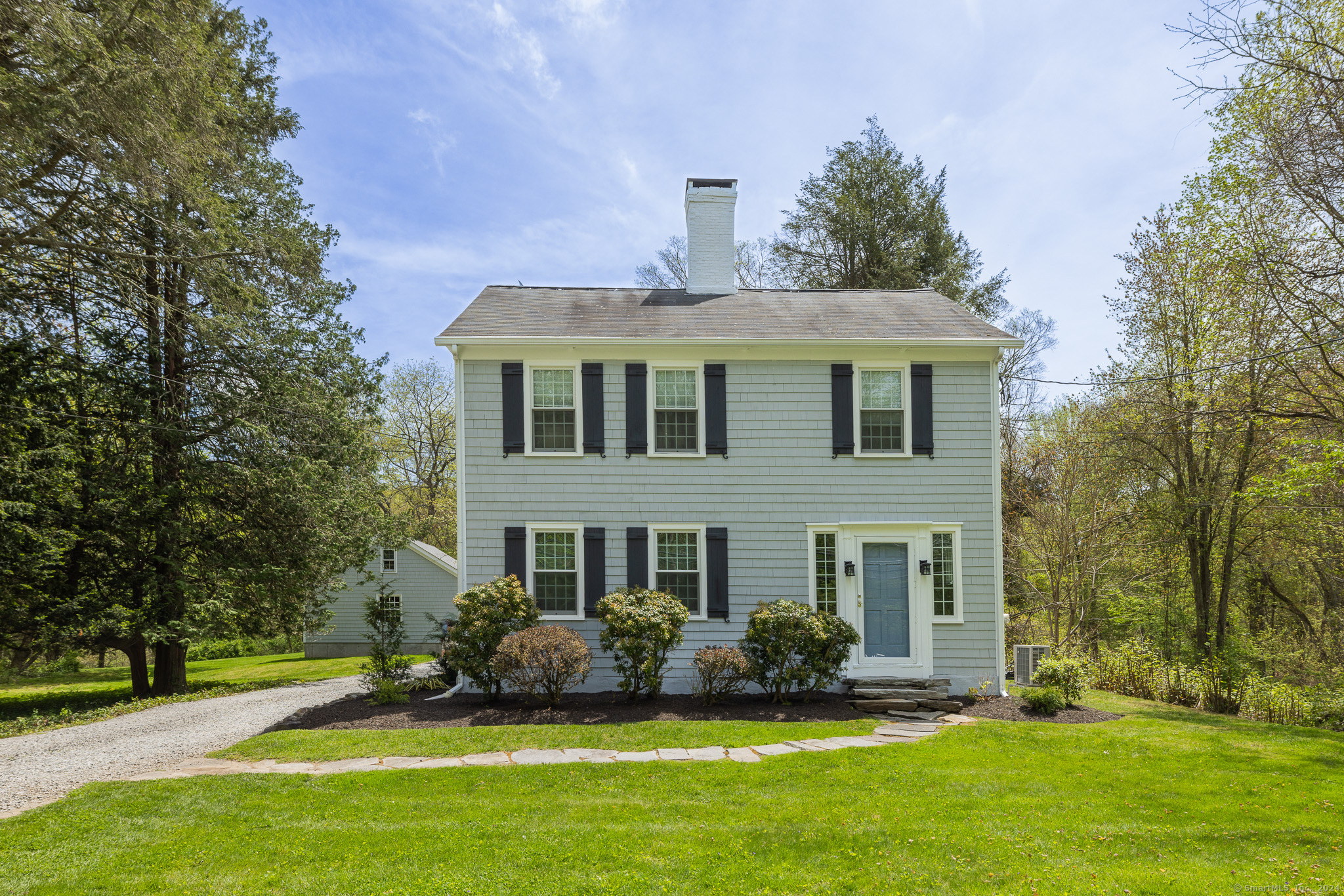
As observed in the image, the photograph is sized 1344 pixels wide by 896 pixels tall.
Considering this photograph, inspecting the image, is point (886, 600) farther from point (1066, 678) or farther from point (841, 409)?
point (841, 409)

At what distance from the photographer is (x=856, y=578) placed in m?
10.7

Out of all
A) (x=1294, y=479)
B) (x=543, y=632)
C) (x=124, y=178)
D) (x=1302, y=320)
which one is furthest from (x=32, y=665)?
(x=1302, y=320)

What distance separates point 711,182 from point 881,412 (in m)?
5.28

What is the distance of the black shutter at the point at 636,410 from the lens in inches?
428

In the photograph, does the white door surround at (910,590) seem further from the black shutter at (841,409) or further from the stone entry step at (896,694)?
Answer: the black shutter at (841,409)

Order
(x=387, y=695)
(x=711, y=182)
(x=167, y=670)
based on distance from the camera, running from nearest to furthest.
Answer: (x=387, y=695) < (x=711, y=182) < (x=167, y=670)

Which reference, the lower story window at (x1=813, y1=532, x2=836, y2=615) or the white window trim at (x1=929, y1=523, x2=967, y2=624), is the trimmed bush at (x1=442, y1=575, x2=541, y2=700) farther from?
the white window trim at (x1=929, y1=523, x2=967, y2=624)

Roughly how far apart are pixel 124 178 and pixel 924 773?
11.4 m

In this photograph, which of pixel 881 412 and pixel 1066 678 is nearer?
pixel 1066 678

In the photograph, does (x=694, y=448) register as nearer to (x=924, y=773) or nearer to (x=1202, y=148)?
(x=924, y=773)

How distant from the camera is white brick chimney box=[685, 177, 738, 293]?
1278cm

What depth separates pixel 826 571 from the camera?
10.8 metres

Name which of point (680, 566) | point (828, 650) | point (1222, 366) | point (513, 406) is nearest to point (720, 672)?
point (828, 650)

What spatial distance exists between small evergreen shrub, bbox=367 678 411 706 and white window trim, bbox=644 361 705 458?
16.5 ft
